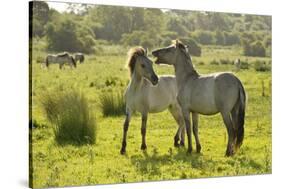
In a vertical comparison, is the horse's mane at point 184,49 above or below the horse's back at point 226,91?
above

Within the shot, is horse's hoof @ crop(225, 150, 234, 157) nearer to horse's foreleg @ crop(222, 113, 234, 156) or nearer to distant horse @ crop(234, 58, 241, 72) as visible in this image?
horse's foreleg @ crop(222, 113, 234, 156)

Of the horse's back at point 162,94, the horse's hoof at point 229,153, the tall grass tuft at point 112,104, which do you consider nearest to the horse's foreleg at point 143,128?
the horse's back at point 162,94

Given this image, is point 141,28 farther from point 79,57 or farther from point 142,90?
point 79,57

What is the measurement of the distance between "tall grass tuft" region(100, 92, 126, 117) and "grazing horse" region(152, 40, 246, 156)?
Answer: 74 centimetres

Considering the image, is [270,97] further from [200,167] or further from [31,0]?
[31,0]

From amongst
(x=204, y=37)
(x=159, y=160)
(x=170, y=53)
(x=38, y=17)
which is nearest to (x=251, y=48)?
(x=204, y=37)

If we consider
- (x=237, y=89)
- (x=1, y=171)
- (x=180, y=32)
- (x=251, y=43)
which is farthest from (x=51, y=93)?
(x=251, y=43)

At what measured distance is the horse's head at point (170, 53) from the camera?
328 inches

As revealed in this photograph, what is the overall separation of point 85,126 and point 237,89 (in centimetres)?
214

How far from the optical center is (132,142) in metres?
8.10

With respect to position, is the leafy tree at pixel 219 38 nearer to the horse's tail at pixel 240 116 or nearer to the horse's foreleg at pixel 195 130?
the horse's tail at pixel 240 116

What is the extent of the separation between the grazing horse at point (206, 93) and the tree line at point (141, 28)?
23cm

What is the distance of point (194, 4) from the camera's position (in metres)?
8.59

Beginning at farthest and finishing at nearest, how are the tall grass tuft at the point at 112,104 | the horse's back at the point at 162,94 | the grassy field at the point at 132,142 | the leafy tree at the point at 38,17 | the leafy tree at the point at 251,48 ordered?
the leafy tree at the point at 251,48 < the horse's back at the point at 162,94 < the tall grass tuft at the point at 112,104 < the grassy field at the point at 132,142 < the leafy tree at the point at 38,17
